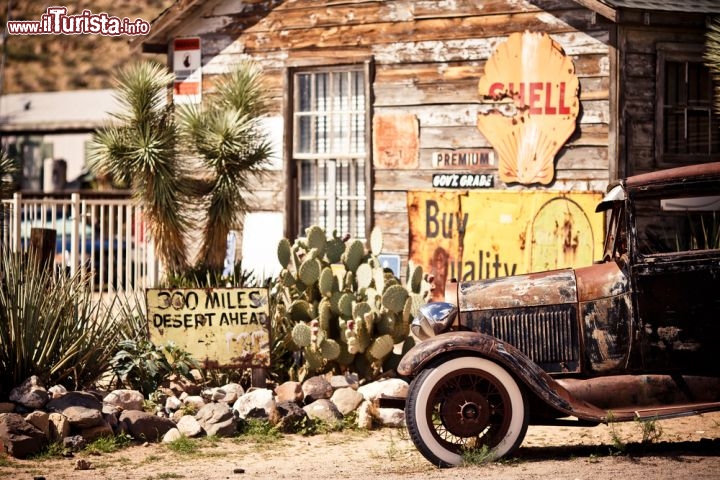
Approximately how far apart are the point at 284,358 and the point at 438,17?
174 inches

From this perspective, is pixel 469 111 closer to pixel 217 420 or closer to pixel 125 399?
pixel 217 420

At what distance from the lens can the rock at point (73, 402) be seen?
789 centimetres

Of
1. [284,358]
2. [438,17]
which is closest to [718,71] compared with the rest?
[438,17]

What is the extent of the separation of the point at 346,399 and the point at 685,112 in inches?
205

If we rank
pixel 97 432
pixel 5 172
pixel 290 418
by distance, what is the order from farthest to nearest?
pixel 5 172, pixel 290 418, pixel 97 432

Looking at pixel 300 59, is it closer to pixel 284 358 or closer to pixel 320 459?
pixel 284 358

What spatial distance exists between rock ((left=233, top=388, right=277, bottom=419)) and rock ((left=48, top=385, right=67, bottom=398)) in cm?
134

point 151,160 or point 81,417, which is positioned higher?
point 151,160

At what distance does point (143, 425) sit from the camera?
7.97m

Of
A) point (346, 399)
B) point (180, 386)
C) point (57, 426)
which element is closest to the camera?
point (57, 426)

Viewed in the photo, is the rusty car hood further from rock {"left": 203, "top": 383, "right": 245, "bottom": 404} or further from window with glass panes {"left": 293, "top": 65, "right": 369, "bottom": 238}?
window with glass panes {"left": 293, "top": 65, "right": 369, "bottom": 238}

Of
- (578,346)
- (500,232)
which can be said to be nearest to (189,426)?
(578,346)

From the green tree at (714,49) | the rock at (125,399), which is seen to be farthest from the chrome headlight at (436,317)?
the green tree at (714,49)

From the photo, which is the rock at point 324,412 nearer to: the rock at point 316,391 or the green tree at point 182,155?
the rock at point 316,391
